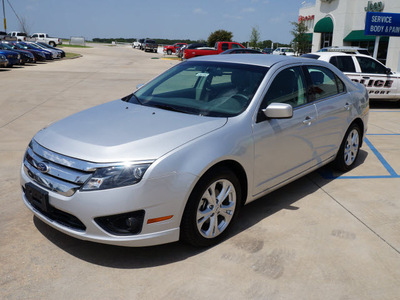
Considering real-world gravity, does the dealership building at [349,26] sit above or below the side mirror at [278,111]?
above

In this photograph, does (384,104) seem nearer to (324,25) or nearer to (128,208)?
(128,208)

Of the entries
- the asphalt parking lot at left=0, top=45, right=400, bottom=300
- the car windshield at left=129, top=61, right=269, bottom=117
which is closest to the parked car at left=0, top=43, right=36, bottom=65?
the asphalt parking lot at left=0, top=45, right=400, bottom=300

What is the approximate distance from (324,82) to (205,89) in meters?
1.67

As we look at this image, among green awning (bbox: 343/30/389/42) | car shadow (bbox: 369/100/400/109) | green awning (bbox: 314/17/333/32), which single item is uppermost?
green awning (bbox: 314/17/333/32)

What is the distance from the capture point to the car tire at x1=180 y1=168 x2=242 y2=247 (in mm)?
3268

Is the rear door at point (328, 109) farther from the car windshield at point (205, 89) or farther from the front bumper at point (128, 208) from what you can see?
the front bumper at point (128, 208)

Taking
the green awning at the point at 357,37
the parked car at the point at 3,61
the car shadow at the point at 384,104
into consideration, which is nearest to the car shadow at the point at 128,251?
the car shadow at the point at 384,104

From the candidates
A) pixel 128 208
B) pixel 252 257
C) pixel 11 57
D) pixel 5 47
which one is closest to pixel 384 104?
pixel 252 257

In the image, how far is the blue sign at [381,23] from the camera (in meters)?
18.6

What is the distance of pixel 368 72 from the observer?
11.3 metres

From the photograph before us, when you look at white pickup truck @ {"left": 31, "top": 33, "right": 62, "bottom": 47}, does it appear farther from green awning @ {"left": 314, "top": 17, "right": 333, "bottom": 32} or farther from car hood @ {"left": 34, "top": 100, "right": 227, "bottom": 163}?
car hood @ {"left": 34, "top": 100, "right": 227, "bottom": 163}

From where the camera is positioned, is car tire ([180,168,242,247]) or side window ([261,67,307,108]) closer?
car tire ([180,168,242,247])

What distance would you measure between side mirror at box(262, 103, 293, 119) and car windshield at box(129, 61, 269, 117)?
230mm

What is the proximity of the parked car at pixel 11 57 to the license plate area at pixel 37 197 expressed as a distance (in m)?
22.0
